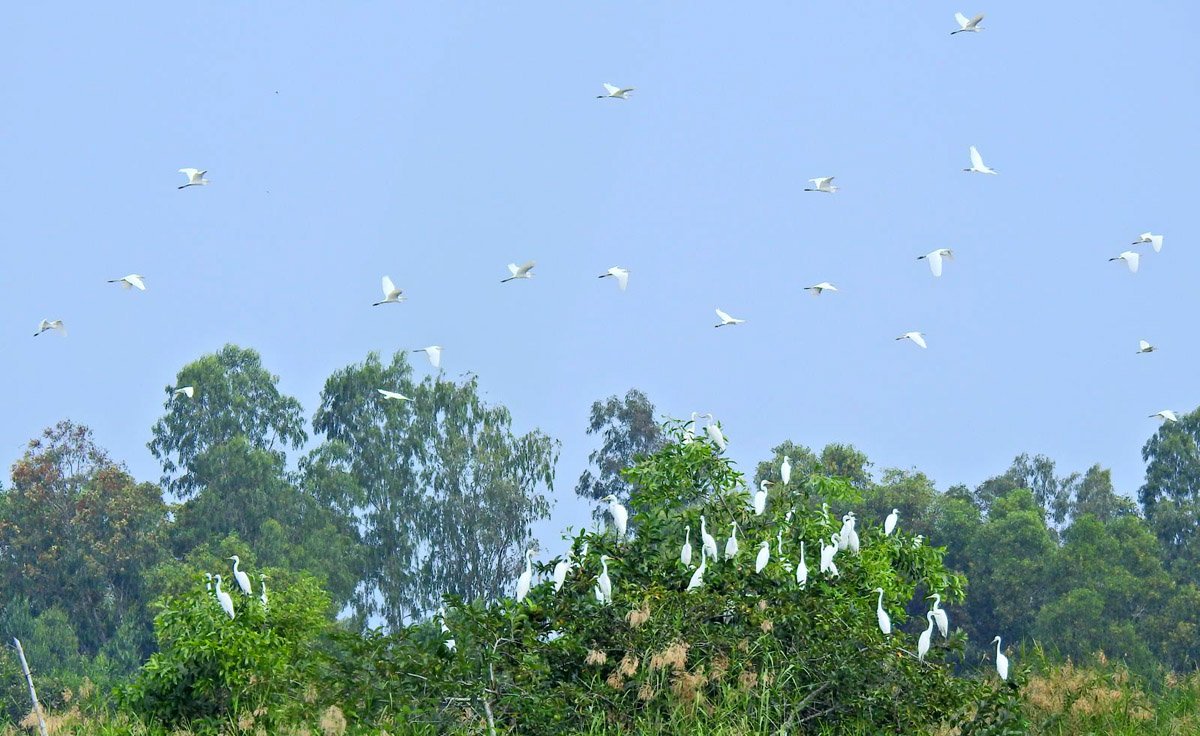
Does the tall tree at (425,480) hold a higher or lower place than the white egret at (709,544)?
lower

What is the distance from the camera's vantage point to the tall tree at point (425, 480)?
35594mm

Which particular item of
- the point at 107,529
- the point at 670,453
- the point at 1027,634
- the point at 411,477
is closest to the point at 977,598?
the point at 1027,634

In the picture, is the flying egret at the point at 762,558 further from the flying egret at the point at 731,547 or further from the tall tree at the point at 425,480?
the tall tree at the point at 425,480

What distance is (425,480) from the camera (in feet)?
121

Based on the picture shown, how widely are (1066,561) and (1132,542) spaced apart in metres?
1.57

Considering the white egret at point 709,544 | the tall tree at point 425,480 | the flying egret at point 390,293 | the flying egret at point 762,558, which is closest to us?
the flying egret at point 762,558

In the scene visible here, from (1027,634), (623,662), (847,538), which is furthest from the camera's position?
(1027,634)

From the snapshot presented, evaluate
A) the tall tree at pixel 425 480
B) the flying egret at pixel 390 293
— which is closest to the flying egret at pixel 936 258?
the flying egret at pixel 390 293

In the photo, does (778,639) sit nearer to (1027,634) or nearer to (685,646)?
(685,646)

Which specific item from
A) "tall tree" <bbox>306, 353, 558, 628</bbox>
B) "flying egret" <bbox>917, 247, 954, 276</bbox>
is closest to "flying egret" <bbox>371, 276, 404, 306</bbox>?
"flying egret" <bbox>917, 247, 954, 276</bbox>

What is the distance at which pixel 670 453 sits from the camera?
1174cm

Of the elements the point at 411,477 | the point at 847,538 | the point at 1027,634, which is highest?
the point at 847,538

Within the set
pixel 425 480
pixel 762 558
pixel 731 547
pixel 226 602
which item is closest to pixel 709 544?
pixel 731 547

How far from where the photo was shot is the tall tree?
117 ft
